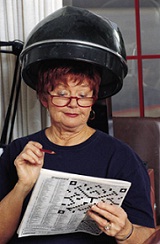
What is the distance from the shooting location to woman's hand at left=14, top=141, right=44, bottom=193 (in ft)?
4.61

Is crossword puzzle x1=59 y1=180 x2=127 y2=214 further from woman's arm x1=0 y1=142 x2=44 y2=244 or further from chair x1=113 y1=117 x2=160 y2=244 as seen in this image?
chair x1=113 y1=117 x2=160 y2=244

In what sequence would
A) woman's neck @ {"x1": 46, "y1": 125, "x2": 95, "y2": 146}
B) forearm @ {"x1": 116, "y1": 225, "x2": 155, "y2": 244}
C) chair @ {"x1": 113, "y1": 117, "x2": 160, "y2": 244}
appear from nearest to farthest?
forearm @ {"x1": 116, "y1": 225, "x2": 155, "y2": 244}
woman's neck @ {"x1": 46, "y1": 125, "x2": 95, "y2": 146}
chair @ {"x1": 113, "y1": 117, "x2": 160, "y2": 244}

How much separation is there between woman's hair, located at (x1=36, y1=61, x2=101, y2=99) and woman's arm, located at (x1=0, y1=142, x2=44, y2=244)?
257 millimetres

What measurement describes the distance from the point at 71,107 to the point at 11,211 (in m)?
0.37

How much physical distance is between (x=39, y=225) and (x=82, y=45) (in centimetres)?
56

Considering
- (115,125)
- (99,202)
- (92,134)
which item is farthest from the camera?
(115,125)

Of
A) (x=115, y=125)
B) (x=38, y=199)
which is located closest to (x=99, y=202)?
(x=38, y=199)

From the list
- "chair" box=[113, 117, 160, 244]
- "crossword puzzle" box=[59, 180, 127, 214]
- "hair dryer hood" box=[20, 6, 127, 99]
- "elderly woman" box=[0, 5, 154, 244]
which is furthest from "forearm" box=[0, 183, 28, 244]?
"chair" box=[113, 117, 160, 244]

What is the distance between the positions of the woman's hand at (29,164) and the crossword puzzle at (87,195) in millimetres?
115

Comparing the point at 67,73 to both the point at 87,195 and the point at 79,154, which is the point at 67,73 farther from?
the point at 87,195

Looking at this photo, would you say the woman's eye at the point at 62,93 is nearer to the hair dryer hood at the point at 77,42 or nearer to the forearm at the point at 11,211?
the hair dryer hood at the point at 77,42

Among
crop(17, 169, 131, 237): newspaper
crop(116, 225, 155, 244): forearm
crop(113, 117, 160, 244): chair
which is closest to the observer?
crop(17, 169, 131, 237): newspaper

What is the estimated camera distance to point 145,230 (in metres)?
1.55

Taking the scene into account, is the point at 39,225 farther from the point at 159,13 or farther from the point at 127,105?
the point at 159,13
